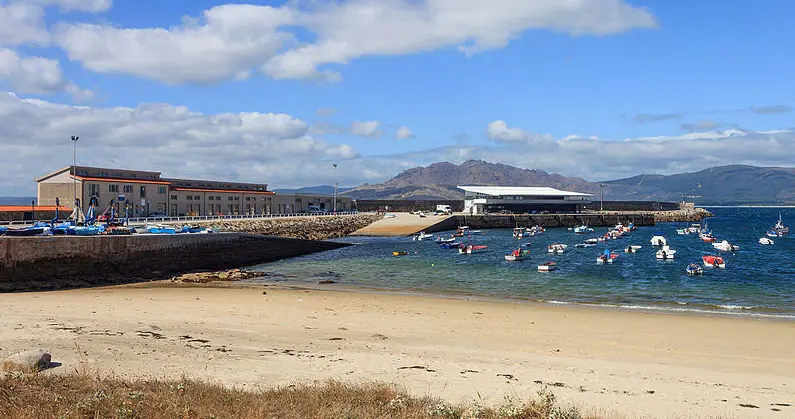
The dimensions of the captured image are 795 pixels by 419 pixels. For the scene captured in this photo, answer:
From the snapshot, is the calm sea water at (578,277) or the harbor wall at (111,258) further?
the harbor wall at (111,258)

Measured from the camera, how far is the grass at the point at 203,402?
958 cm

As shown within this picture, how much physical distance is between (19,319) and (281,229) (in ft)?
177

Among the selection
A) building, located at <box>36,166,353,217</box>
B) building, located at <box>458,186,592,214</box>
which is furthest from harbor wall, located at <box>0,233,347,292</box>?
building, located at <box>458,186,592,214</box>

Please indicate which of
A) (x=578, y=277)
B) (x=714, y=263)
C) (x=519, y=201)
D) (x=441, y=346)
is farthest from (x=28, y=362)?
(x=519, y=201)

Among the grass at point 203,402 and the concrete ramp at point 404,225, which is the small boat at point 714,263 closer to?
the grass at point 203,402

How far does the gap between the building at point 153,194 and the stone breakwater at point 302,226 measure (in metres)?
11.5

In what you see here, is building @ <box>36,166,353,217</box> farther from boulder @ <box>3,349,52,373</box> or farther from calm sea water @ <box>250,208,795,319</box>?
boulder @ <box>3,349,52,373</box>

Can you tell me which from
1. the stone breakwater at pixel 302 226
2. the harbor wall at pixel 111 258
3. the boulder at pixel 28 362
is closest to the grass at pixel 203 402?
the boulder at pixel 28 362

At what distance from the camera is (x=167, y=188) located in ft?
263

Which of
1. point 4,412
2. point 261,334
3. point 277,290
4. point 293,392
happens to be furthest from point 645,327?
point 4,412

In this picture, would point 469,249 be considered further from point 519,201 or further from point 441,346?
point 519,201

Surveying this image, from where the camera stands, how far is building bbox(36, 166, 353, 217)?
69188 millimetres

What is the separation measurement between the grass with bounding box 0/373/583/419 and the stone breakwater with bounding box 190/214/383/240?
1984 inches

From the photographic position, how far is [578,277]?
144 feet
